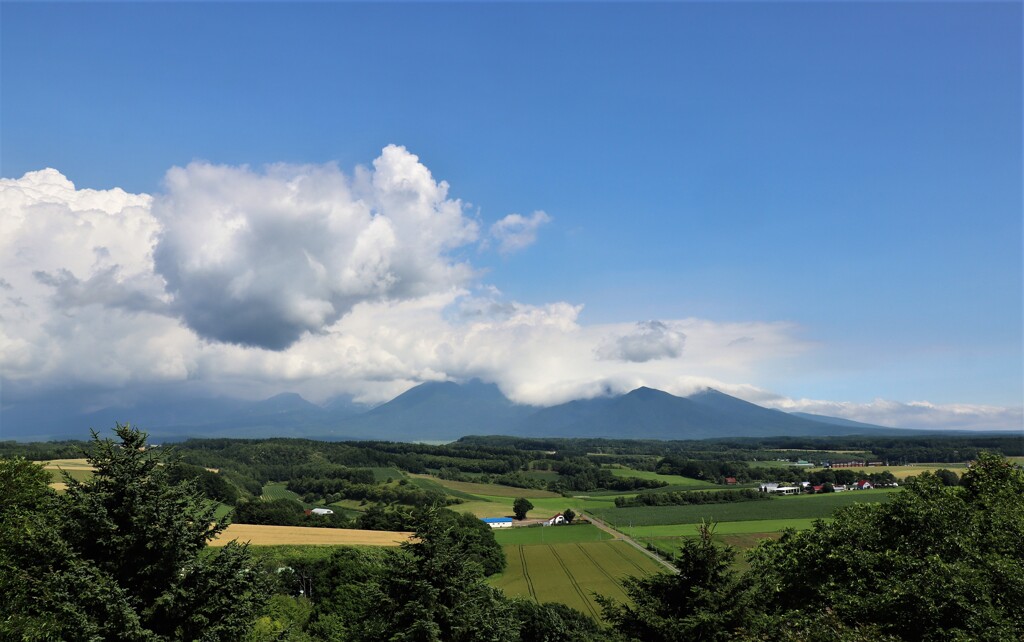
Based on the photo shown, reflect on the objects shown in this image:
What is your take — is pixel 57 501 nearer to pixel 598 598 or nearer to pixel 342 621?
pixel 598 598

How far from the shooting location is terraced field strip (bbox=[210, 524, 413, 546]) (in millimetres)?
67500

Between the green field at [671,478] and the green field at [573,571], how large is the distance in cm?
7593

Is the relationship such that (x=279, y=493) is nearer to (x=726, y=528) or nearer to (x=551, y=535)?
(x=551, y=535)

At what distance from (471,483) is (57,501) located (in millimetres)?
145825

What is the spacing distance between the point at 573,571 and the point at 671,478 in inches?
4343

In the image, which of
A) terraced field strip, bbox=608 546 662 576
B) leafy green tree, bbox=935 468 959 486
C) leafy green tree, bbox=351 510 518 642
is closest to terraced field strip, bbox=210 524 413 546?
terraced field strip, bbox=608 546 662 576

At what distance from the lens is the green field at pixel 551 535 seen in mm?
85688

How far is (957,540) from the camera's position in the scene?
1791 cm

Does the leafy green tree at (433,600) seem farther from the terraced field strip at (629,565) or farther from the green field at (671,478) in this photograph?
the green field at (671,478)

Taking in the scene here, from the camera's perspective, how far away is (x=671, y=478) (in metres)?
166

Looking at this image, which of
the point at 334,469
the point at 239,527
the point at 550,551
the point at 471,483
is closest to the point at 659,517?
the point at 550,551

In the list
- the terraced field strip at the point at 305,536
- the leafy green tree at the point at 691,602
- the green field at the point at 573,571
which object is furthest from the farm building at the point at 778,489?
the leafy green tree at the point at 691,602

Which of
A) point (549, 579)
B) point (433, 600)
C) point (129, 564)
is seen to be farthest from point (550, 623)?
point (129, 564)

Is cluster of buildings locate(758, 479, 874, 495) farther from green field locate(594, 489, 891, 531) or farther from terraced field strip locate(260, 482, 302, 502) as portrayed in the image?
terraced field strip locate(260, 482, 302, 502)
